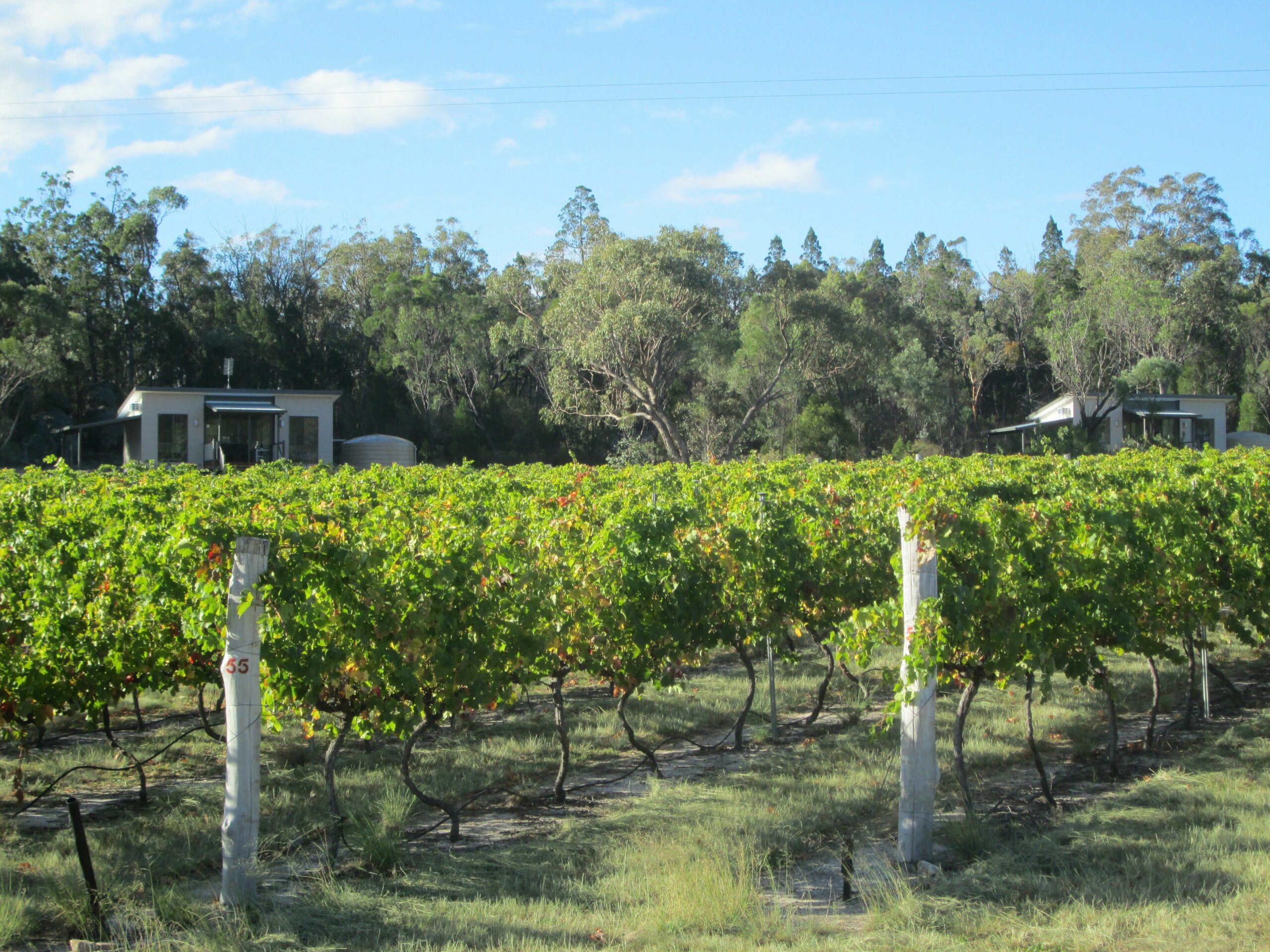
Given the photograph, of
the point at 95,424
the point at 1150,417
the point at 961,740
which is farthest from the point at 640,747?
the point at 1150,417

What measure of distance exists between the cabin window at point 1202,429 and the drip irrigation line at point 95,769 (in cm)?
4799

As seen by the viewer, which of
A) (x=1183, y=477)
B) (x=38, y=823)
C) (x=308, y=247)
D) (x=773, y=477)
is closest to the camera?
(x=38, y=823)

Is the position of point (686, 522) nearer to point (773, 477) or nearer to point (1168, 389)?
point (773, 477)

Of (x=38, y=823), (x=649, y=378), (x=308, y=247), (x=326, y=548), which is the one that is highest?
(x=308, y=247)

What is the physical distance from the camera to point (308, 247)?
5725 centimetres

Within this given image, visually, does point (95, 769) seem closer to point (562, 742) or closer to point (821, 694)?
point (562, 742)

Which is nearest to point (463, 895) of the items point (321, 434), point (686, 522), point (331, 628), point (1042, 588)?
point (331, 628)

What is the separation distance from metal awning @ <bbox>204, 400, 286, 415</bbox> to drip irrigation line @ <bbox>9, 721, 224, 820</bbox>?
3157cm

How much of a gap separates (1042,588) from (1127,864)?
1.56m

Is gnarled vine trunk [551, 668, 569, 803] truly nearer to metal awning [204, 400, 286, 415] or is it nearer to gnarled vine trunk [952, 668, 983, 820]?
gnarled vine trunk [952, 668, 983, 820]

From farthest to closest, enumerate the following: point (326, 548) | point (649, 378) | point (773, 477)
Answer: point (649, 378) < point (773, 477) < point (326, 548)

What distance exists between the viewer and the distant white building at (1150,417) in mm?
46656

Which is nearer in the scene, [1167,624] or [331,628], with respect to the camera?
[331,628]

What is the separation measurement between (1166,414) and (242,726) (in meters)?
48.5
